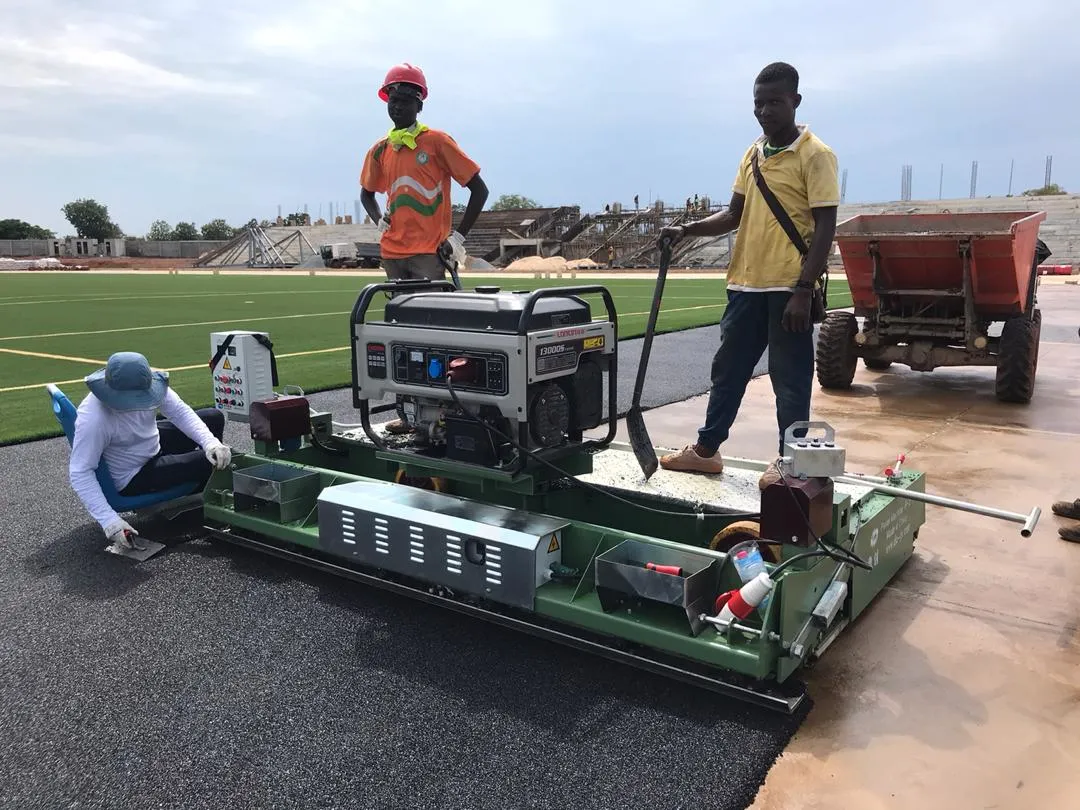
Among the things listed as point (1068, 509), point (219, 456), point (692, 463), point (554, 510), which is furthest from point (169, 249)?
point (1068, 509)

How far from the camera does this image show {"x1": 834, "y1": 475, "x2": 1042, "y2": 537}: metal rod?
3082mm

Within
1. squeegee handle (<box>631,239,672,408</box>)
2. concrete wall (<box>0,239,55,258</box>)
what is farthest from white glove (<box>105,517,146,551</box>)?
concrete wall (<box>0,239,55,258</box>)

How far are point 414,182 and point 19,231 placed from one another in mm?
98797

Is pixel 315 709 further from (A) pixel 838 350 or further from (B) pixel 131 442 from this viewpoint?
(A) pixel 838 350

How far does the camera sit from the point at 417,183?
16.0ft

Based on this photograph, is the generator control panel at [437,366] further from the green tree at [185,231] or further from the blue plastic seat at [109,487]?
the green tree at [185,231]

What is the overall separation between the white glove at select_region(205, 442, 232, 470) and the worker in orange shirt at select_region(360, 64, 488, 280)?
154cm

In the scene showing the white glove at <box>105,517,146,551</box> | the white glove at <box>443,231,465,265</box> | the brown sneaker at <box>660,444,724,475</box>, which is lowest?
the white glove at <box>105,517,146,551</box>

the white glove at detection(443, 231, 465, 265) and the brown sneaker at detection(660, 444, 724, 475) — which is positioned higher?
the white glove at detection(443, 231, 465, 265)

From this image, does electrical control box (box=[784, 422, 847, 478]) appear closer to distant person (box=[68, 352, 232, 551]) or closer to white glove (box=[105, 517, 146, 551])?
distant person (box=[68, 352, 232, 551])

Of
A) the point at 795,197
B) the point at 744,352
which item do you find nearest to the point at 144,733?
the point at 744,352

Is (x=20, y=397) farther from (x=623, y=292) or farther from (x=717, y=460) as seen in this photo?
(x=623, y=292)

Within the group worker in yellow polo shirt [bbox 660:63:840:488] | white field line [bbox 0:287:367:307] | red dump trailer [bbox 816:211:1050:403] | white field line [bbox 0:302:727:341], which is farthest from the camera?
white field line [bbox 0:287:367:307]

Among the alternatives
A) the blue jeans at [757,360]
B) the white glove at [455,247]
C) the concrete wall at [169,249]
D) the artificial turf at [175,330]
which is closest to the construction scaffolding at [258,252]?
the concrete wall at [169,249]
